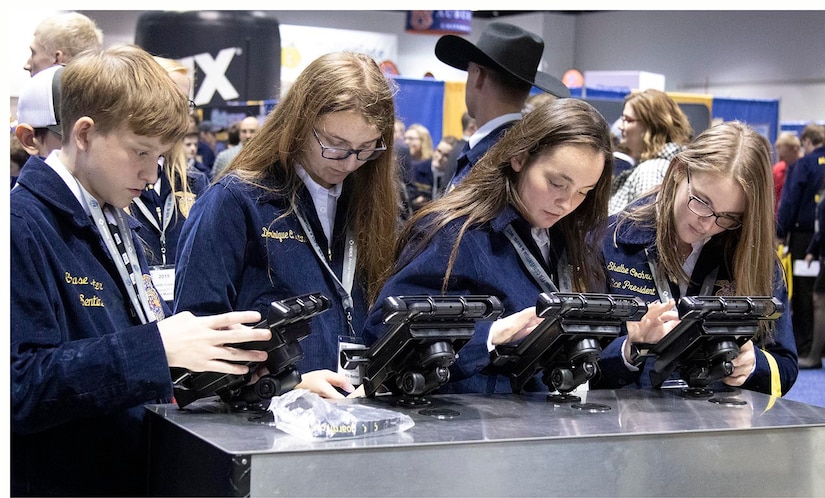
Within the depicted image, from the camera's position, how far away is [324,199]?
7.23 feet

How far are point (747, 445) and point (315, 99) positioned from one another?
111 cm

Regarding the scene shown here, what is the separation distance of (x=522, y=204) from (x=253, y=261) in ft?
1.95

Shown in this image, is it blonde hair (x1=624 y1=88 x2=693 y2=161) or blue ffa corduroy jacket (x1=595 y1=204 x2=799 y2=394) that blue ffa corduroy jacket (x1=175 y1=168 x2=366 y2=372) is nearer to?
blue ffa corduroy jacket (x1=595 y1=204 x2=799 y2=394)

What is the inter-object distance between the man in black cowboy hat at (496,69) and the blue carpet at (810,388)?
321cm

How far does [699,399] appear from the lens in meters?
2.04

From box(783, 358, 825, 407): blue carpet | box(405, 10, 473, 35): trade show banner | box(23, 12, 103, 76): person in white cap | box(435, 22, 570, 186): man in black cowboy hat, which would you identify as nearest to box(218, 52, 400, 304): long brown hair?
box(435, 22, 570, 186): man in black cowboy hat

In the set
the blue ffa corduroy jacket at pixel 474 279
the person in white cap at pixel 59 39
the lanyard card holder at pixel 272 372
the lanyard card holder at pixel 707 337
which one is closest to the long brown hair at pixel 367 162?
the blue ffa corduroy jacket at pixel 474 279

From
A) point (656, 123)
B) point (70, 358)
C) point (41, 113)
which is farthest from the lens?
point (656, 123)

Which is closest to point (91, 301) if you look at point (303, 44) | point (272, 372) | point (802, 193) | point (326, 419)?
point (272, 372)

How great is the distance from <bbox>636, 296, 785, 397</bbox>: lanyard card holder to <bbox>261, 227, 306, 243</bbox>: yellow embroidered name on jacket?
0.77 meters

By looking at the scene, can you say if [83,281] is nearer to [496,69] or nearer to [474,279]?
[474,279]

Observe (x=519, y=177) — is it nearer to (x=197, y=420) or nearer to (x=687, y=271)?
(x=687, y=271)

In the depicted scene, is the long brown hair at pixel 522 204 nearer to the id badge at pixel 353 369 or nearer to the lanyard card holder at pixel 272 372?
the id badge at pixel 353 369

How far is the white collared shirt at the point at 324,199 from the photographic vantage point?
7.16ft
